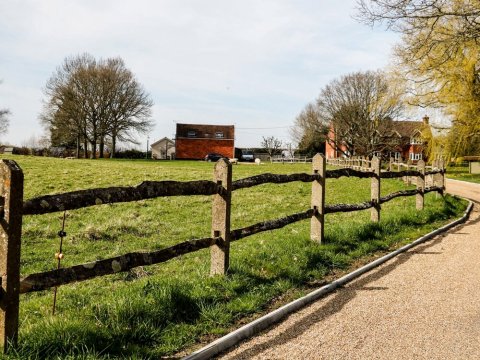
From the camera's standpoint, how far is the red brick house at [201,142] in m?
83.5

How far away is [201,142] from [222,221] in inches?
3111

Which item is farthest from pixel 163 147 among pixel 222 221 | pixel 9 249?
pixel 9 249

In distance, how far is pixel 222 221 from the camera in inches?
233

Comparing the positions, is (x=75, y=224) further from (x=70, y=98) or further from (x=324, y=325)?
(x=70, y=98)

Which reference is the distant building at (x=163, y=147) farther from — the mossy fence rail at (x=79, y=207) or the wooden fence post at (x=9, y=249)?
the wooden fence post at (x=9, y=249)

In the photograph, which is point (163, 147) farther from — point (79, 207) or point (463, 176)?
point (79, 207)

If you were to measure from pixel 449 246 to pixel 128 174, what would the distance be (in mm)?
17872

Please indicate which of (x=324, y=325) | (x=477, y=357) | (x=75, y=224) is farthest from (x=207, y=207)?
(x=477, y=357)

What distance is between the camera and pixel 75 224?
13328 millimetres

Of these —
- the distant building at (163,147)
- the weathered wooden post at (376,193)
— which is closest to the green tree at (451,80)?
the weathered wooden post at (376,193)

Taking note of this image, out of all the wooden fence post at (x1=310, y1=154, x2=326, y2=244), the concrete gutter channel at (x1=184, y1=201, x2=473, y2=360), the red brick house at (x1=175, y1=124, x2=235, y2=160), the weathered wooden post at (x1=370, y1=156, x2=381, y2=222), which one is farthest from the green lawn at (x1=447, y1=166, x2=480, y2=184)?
the red brick house at (x1=175, y1=124, x2=235, y2=160)

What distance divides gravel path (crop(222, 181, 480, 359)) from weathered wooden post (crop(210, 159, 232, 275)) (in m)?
1.24

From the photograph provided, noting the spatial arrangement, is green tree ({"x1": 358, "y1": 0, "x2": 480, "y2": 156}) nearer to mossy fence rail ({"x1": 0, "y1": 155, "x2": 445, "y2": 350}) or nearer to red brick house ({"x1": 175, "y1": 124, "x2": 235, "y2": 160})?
mossy fence rail ({"x1": 0, "y1": 155, "x2": 445, "y2": 350})

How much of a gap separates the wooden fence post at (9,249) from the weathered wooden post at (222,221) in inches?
107
